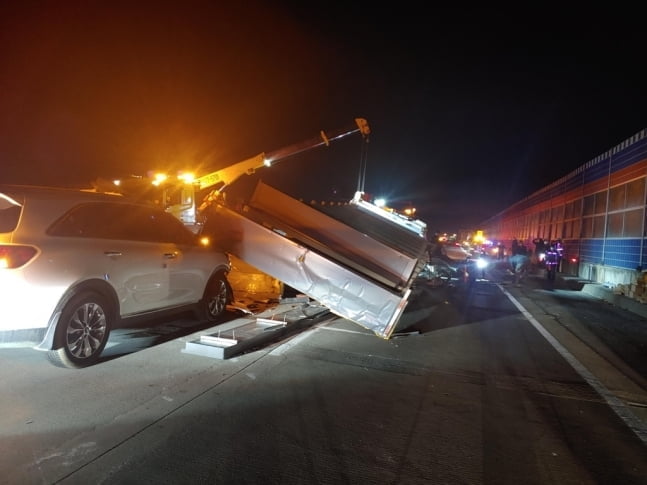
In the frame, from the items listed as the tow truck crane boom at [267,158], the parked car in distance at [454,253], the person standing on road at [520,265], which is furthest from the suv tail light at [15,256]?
the person standing on road at [520,265]

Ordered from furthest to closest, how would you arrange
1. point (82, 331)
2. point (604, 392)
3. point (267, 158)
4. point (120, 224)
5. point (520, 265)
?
point (520, 265) < point (267, 158) < point (120, 224) < point (604, 392) < point (82, 331)

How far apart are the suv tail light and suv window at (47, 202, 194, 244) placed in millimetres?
309

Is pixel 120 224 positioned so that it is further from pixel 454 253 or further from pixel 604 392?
pixel 454 253

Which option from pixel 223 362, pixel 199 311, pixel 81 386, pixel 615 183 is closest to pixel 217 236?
pixel 199 311

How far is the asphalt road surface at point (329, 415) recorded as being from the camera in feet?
10.5

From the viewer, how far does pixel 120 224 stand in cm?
561

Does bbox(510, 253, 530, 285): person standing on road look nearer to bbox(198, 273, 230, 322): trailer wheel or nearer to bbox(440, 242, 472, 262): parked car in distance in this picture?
bbox(440, 242, 472, 262): parked car in distance

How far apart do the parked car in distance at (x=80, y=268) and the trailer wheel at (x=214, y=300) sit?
569mm

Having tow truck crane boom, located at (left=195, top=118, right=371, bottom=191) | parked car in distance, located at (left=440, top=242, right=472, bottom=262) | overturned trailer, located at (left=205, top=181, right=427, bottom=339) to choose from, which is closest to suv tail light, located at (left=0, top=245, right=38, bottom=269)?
overturned trailer, located at (left=205, top=181, right=427, bottom=339)

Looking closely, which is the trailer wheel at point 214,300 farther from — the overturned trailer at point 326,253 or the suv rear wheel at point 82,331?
the suv rear wheel at point 82,331

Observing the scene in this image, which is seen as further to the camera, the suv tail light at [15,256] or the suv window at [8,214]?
the suv window at [8,214]

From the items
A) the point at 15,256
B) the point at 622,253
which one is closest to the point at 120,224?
the point at 15,256

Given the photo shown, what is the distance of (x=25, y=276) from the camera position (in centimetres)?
425

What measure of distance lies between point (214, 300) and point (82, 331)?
2.63 metres
